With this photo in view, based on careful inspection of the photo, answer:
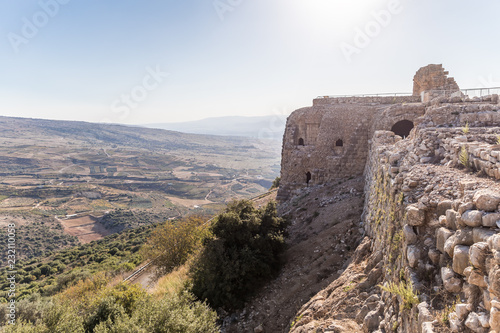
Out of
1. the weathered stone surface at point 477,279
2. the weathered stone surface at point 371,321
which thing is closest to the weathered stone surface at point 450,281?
the weathered stone surface at point 477,279

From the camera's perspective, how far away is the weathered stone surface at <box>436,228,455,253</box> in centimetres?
390

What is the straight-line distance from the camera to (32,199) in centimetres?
7844

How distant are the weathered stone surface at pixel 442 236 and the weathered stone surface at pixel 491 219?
0.60 metres

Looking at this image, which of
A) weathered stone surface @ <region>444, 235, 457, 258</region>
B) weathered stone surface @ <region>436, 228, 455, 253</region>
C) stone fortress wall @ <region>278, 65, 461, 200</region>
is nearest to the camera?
weathered stone surface @ <region>444, 235, 457, 258</region>

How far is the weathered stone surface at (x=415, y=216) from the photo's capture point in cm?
462

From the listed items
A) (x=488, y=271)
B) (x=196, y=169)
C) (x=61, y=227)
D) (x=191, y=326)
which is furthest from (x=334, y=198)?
(x=196, y=169)

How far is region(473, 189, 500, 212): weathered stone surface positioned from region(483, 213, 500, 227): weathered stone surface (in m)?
0.18

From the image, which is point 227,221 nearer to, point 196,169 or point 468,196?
point 468,196

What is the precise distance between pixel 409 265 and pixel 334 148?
16.4 metres

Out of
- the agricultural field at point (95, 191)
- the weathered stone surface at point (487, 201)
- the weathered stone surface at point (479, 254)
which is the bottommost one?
the agricultural field at point (95, 191)

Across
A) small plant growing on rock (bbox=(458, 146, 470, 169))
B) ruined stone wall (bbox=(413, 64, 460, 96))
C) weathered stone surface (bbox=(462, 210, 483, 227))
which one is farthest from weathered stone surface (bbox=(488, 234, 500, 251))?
ruined stone wall (bbox=(413, 64, 460, 96))

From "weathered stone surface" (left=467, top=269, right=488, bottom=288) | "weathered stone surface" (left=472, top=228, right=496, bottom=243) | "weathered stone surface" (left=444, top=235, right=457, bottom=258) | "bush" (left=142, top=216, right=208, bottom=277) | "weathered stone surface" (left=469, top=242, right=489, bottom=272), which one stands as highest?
"weathered stone surface" (left=472, top=228, right=496, bottom=243)

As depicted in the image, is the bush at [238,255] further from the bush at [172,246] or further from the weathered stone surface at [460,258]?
the weathered stone surface at [460,258]

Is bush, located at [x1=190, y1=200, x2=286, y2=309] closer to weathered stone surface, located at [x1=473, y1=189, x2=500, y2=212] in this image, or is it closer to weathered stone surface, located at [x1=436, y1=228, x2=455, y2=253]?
weathered stone surface, located at [x1=436, y1=228, x2=455, y2=253]
